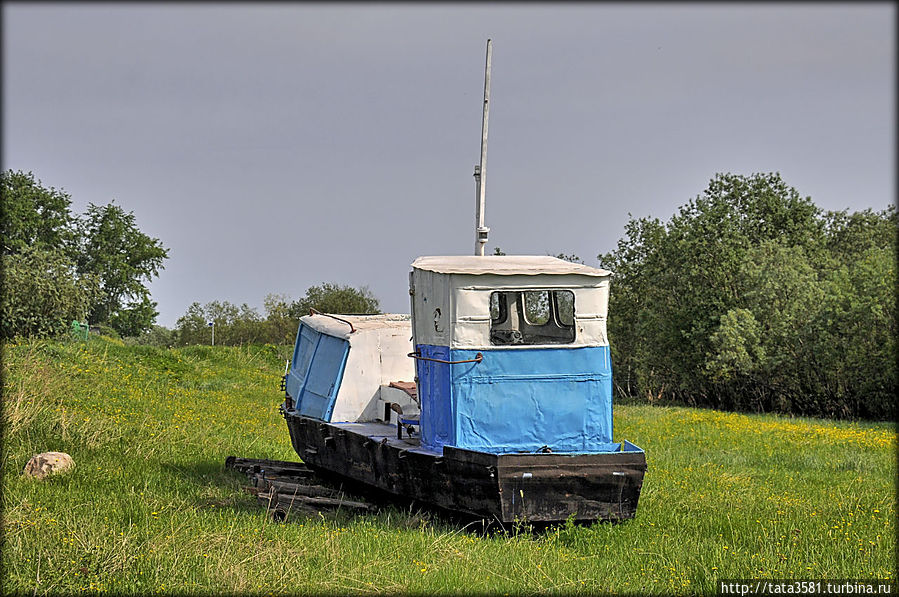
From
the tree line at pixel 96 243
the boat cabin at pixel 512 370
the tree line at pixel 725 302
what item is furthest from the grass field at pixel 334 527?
the tree line at pixel 96 243

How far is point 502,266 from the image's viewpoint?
10.8 metres

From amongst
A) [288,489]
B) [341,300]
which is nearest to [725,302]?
[341,300]

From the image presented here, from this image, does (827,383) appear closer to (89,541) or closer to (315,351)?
(315,351)

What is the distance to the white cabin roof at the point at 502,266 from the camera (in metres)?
10.4

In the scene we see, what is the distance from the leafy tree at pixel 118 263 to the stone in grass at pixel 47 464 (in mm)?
46301

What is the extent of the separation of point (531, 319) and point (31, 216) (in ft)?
160

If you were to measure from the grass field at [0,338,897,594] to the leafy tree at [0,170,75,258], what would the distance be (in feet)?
116

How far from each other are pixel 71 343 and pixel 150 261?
126 feet

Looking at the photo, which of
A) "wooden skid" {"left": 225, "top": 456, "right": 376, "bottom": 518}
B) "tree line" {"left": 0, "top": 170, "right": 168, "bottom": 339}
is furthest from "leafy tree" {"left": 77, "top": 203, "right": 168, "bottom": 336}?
"wooden skid" {"left": 225, "top": 456, "right": 376, "bottom": 518}

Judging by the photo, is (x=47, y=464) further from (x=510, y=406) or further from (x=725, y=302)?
(x=725, y=302)

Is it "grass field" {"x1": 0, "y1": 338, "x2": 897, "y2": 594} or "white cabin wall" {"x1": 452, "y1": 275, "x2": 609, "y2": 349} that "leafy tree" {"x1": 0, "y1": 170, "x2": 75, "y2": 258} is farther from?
"white cabin wall" {"x1": 452, "y1": 275, "x2": 609, "y2": 349}

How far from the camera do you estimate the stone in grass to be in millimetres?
12752

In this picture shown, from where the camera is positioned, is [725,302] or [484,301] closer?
[484,301]

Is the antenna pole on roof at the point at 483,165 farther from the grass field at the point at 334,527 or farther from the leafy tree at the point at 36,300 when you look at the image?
the leafy tree at the point at 36,300
